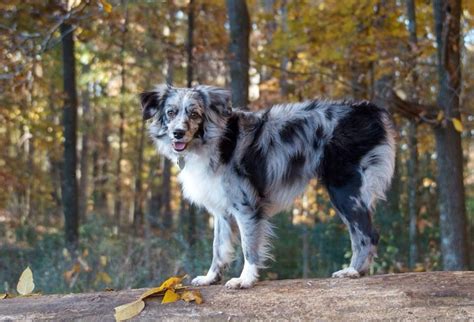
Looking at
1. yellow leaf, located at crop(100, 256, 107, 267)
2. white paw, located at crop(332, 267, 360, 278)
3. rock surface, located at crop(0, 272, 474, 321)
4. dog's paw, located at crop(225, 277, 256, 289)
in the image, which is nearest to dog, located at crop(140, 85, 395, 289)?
white paw, located at crop(332, 267, 360, 278)

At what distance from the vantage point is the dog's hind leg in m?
5.22

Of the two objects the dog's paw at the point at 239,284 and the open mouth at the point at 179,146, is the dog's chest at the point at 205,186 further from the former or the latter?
the dog's paw at the point at 239,284

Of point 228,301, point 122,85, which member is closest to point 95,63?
point 122,85

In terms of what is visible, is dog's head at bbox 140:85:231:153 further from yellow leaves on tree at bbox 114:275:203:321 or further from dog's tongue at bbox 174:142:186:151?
yellow leaves on tree at bbox 114:275:203:321

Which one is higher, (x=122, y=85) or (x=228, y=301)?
(x=122, y=85)

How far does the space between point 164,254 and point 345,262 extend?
11.5 ft

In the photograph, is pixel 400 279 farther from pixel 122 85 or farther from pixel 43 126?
pixel 122 85

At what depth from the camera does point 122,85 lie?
68.2ft

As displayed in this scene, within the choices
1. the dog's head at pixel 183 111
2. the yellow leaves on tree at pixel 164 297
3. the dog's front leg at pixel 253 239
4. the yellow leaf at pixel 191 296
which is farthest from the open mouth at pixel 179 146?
the yellow leaf at pixel 191 296

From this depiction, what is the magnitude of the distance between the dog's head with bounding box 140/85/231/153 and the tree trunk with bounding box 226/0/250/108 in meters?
4.03

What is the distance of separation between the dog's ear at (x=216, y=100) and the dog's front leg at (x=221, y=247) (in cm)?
98

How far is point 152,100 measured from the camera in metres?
5.43

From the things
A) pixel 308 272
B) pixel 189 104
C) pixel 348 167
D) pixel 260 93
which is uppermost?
pixel 260 93

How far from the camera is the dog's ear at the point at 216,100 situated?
5.27 m
